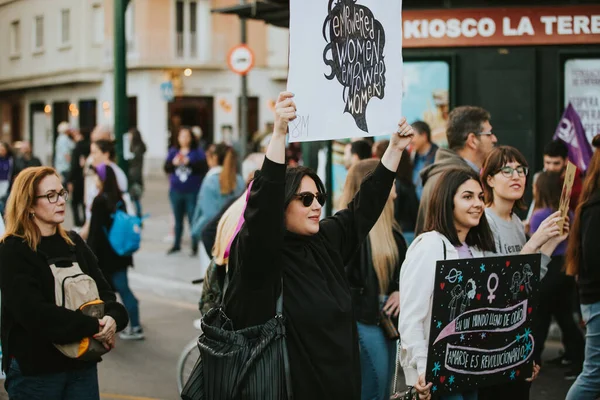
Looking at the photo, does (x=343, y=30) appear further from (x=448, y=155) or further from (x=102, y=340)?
(x=448, y=155)

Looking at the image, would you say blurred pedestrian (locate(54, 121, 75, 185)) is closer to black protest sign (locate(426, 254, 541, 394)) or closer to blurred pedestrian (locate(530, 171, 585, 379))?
blurred pedestrian (locate(530, 171, 585, 379))

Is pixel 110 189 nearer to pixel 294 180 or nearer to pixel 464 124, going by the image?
pixel 464 124

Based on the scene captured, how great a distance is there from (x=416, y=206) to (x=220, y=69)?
108 feet

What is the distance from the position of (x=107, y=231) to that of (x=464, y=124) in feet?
12.3

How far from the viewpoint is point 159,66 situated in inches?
1539

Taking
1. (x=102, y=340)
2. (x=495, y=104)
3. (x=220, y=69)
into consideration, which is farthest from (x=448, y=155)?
(x=220, y=69)

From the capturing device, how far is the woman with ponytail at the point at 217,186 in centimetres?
1000

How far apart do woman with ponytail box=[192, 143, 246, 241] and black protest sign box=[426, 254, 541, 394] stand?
550 cm

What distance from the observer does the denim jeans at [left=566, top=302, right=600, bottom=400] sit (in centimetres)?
547

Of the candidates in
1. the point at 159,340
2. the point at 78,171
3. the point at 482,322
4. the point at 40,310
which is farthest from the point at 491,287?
the point at 78,171

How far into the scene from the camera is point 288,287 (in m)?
3.75

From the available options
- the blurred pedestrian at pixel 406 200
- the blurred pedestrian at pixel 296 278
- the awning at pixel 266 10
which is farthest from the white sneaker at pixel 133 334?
the blurred pedestrian at pixel 296 278

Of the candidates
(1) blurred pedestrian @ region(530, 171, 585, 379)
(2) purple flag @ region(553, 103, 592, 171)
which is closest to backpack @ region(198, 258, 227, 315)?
(1) blurred pedestrian @ region(530, 171, 585, 379)

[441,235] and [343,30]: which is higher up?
[343,30]
